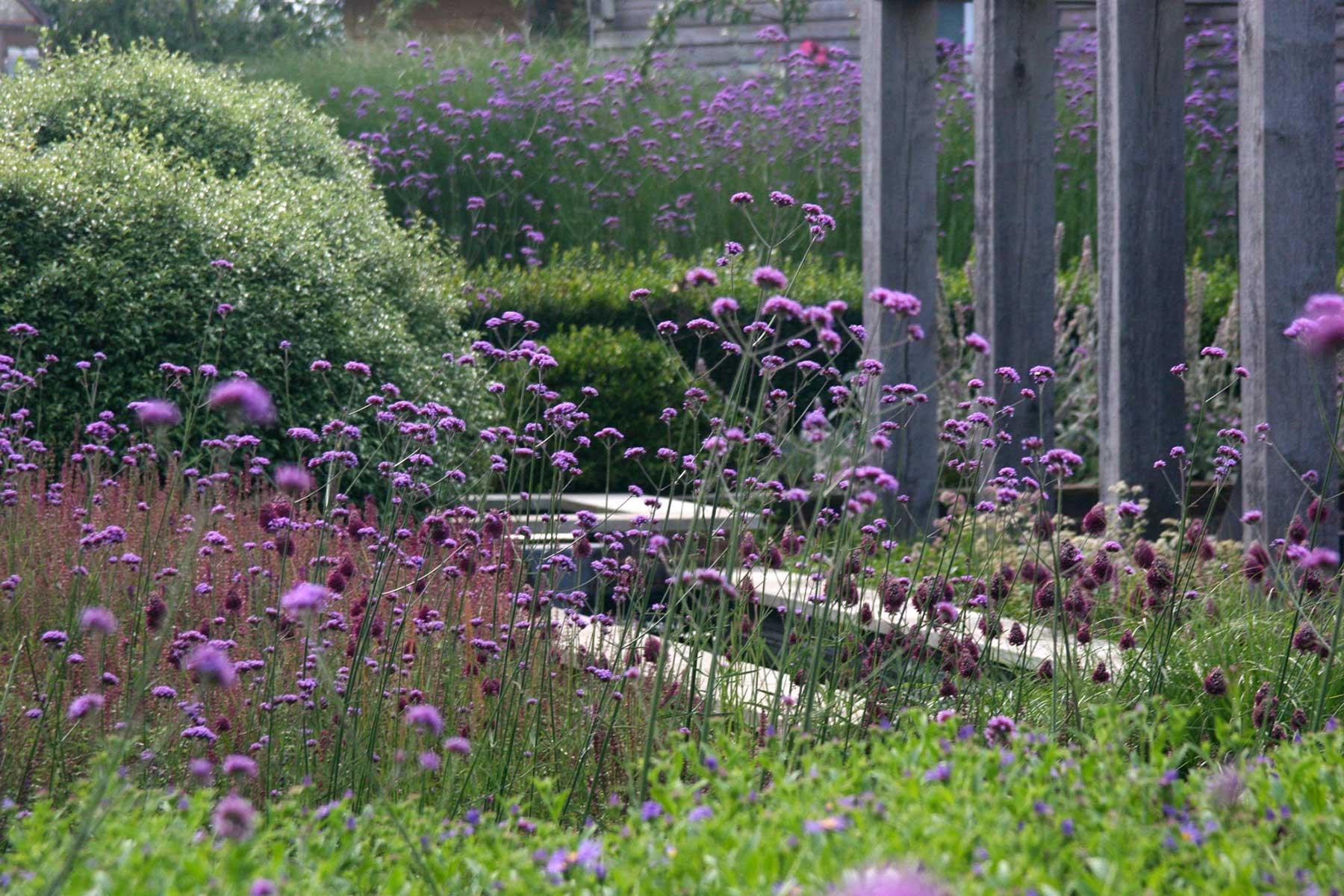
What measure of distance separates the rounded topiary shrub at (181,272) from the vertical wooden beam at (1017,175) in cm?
249

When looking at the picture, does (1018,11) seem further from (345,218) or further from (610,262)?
(610,262)

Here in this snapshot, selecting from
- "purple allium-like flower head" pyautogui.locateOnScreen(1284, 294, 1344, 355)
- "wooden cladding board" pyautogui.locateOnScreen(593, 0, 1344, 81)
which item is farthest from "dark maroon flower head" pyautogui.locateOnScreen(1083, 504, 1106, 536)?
"wooden cladding board" pyautogui.locateOnScreen(593, 0, 1344, 81)

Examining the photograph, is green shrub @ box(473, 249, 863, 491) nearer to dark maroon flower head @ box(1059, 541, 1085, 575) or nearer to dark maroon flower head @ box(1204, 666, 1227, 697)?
dark maroon flower head @ box(1059, 541, 1085, 575)

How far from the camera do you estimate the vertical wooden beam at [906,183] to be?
6.00 m

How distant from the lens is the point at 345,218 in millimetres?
7152

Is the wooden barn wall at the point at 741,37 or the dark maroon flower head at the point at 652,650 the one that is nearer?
the dark maroon flower head at the point at 652,650

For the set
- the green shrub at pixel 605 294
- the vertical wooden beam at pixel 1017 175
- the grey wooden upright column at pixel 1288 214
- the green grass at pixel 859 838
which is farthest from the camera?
the green shrub at pixel 605 294

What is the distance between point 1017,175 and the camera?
236 inches

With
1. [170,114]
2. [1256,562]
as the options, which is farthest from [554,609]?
[170,114]

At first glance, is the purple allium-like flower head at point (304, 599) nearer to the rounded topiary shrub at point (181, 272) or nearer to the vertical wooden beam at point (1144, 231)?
the rounded topiary shrub at point (181, 272)

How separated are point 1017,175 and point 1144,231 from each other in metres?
0.76

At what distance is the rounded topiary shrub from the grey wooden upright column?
10.3ft

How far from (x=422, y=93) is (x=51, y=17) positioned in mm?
11546

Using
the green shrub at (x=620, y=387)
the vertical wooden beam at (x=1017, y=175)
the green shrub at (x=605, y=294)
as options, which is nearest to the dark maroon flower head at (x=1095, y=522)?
the vertical wooden beam at (x=1017, y=175)
